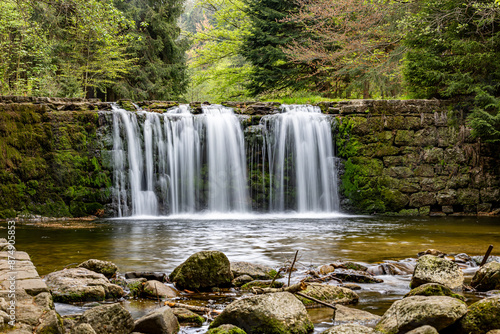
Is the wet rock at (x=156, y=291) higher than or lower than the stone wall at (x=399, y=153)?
lower

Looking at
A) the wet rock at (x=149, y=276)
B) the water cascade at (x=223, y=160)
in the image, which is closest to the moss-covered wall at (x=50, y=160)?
the water cascade at (x=223, y=160)

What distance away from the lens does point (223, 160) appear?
46.2 ft

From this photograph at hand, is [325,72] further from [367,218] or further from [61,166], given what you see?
[61,166]

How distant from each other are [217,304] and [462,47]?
1274 centimetres

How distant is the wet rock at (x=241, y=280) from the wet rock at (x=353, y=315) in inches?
48.5

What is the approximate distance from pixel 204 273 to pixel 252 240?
3.80 metres

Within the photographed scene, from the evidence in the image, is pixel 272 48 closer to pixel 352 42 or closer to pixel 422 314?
pixel 352 42

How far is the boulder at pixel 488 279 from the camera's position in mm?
4402

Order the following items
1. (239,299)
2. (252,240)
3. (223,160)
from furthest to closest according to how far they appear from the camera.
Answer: (223,160) < (252,240) < (239,299)

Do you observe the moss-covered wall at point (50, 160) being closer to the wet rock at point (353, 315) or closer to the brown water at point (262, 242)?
the brown water at point (262, 242)

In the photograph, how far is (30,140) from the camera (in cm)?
1255

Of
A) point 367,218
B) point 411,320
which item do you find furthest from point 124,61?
point 411,320

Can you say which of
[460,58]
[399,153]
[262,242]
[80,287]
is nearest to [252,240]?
[262,242]

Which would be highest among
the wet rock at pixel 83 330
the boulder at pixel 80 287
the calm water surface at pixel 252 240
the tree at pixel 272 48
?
the tree at pixel 272 48
